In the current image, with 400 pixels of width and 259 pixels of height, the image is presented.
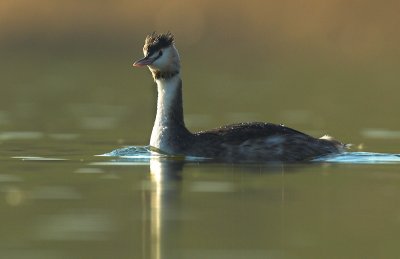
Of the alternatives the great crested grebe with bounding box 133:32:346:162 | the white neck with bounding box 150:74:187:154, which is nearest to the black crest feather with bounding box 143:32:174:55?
the great crested grebe with bounding box 133:32:346:162

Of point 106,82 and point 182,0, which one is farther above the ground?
point 182,0

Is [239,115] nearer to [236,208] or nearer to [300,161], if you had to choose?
[300,161]

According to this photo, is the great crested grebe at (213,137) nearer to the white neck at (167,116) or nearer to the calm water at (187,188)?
the white neck at (167,116)

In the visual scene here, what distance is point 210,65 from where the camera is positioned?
163ft

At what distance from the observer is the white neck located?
20.5 metres

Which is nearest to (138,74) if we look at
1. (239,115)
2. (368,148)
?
(239,115)

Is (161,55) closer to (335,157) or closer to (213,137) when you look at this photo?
(213,137)

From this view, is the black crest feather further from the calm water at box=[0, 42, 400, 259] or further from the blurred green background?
the blurred green background

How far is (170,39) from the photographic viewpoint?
20.9 m

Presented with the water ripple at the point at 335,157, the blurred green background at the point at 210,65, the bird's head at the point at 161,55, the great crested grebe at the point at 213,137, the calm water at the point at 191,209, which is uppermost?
the blurred green background at the point at 210,65

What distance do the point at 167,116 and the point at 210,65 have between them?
2880 centimetres

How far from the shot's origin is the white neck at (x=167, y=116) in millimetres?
20516

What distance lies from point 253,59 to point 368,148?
3114 cm

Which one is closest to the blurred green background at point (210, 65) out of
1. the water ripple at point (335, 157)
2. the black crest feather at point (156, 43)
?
the water ripple at point (335, 157)
